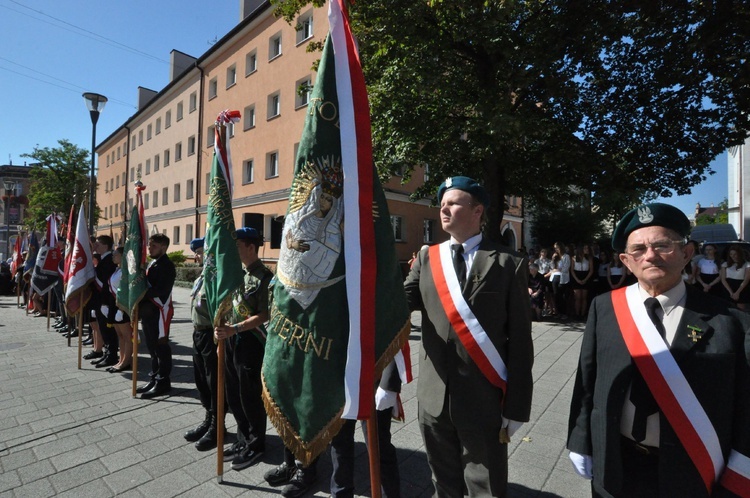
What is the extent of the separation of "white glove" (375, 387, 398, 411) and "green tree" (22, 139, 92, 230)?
1185 inches

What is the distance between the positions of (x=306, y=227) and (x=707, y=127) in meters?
13.0

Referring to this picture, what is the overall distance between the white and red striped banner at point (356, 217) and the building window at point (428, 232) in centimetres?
1882

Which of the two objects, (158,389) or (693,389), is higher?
(693,389)

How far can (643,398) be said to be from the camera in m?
1.72

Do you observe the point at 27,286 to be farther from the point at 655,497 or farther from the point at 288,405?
the point at 655,497

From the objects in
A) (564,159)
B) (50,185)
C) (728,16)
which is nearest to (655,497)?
(564,159)

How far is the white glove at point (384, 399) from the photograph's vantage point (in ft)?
8.34

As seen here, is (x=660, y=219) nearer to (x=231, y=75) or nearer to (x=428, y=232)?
(x=428, y=232)

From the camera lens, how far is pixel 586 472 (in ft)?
6.20

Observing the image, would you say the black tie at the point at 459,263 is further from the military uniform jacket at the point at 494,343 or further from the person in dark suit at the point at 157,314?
the person in dark suit at the point at 157,314

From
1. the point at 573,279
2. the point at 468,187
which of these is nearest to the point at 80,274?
the point at 468,187

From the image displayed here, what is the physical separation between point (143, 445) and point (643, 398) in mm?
3998

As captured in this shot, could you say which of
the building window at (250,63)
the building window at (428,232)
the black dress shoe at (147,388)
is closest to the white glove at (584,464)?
the black dress shoe at (147,388)

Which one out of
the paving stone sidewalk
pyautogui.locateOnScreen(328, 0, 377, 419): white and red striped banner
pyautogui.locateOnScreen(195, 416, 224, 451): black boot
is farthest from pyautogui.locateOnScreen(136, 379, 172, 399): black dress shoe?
pyautogui.locateOnScreen(328, 0, 377, 419): white and red striped banner
